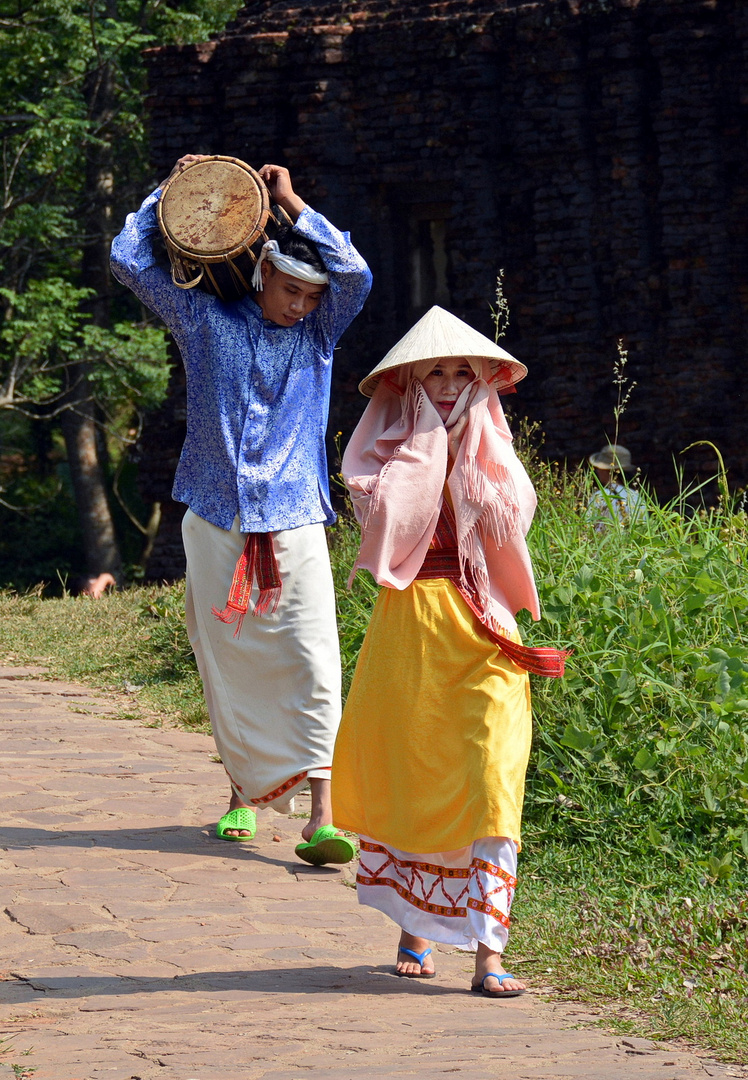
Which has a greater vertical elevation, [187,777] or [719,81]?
[719,81]

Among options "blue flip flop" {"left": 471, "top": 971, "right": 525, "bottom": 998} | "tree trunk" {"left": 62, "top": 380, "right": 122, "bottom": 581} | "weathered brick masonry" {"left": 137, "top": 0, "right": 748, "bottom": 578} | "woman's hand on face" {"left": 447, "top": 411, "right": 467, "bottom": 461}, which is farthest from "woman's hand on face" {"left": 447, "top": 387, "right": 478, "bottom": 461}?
"tree trunk" {"left": 62, "top": 380, "right": 122, "bottom": 581}

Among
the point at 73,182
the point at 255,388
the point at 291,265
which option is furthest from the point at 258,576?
the point at 73,182

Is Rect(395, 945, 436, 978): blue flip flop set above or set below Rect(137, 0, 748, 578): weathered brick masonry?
below

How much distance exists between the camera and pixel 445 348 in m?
→ 3.74

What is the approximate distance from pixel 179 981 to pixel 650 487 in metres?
8.63


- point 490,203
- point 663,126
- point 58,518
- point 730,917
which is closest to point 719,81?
point 663,126

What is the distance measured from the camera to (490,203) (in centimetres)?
1182

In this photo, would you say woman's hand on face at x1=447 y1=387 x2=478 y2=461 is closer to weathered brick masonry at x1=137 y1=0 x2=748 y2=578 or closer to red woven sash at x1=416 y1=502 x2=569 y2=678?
red woven sash at x1=416 y1=502 x2=569 y2=678

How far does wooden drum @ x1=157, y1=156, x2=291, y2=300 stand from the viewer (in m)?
4.66

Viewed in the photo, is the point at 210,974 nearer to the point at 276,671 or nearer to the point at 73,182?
the point at 276,671

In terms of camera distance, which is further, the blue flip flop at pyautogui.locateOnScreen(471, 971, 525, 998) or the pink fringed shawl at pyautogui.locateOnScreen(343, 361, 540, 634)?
the pink fringed shawl at pyautogui.locateOnScreen(343, 361, 540, 634)

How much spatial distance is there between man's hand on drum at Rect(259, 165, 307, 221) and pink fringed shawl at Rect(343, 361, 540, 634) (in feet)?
4.18

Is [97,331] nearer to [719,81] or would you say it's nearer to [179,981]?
[719,81]

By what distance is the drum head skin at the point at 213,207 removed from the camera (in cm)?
467
